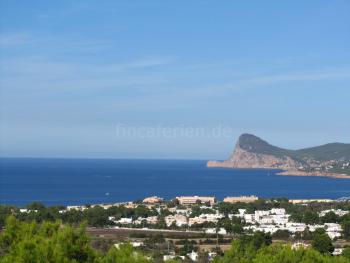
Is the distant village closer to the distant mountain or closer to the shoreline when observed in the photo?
the shoreline

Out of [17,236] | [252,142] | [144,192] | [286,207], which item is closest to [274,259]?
[17,236]

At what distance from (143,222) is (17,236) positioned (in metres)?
19.2

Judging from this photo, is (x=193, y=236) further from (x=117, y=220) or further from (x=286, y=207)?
(x=286, y=207)

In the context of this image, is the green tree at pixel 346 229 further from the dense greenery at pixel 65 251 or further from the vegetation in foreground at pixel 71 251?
the dense greenery at pixel 65 251

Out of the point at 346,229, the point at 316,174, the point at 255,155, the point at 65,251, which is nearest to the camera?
the point at 65,251

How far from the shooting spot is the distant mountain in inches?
4510

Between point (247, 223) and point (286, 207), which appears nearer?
point (247, 223)

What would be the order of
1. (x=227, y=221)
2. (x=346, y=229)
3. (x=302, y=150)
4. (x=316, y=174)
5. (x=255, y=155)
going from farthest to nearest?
(x=302, y=150)
(x=255, y=155)
(x=316, y=174)
(x=227, y=221)
(x=346, y=229)

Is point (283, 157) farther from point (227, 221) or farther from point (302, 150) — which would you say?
point (227, 221)

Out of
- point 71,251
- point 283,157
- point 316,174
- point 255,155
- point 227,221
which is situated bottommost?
point 227,221

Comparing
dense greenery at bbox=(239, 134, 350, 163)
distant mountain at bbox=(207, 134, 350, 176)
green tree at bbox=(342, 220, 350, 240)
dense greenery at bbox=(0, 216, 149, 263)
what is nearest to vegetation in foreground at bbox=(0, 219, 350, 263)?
dense greenery at bbox=(0, 216, 149, 263)

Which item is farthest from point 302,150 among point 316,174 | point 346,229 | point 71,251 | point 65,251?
point 65,251

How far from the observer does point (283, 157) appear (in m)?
128

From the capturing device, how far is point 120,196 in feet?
185
